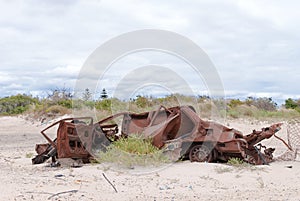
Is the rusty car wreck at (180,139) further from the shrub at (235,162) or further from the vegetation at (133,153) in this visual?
the vegetation at (133,153)

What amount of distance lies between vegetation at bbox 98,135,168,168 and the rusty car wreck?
0.21m

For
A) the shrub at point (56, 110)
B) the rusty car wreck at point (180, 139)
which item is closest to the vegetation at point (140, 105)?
the shrub at point (56, 110)

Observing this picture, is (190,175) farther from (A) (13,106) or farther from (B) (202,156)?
(A) (13,106)

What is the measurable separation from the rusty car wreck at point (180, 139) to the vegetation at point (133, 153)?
212mm

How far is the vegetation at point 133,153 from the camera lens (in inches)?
288

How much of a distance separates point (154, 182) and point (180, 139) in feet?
5.46

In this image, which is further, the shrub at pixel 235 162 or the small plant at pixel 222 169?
the shrub at pixel 235 162

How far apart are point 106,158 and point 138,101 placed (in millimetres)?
11057

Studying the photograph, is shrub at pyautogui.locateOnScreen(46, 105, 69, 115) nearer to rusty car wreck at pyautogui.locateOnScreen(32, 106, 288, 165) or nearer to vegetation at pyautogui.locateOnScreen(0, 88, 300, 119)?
vegetation at pyautogui.locateOnScreen(0, 88, 300, 119)

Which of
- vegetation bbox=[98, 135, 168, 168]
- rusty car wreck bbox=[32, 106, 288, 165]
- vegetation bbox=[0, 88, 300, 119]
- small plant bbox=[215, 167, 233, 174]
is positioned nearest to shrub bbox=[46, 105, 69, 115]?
vegetation bbox=[0, 88, 300, 119]

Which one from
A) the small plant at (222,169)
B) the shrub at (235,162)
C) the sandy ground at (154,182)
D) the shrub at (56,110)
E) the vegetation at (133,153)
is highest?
the shrub at (56,110)

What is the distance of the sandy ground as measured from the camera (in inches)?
210

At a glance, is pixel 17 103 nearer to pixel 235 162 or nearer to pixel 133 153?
pixel 133 153

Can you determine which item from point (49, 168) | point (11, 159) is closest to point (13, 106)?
point (11, 159)
